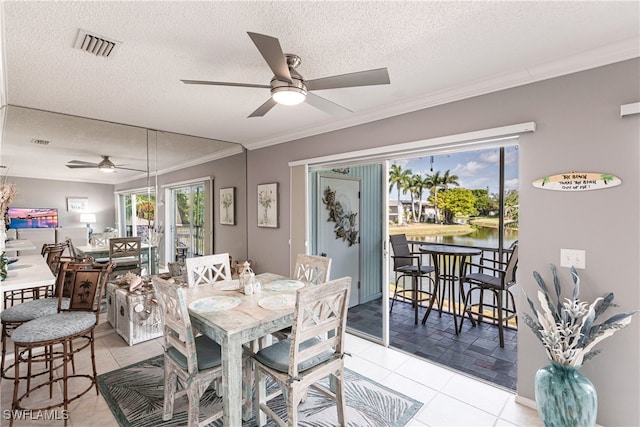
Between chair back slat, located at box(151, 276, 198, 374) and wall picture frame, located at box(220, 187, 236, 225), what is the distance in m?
2.64

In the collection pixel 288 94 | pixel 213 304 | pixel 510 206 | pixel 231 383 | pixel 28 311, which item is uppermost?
pixel 288 94

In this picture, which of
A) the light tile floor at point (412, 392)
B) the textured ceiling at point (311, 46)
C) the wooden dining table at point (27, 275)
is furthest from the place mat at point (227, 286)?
the textured ceiling at point (311, 46)

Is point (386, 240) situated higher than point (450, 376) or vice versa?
point (386, 240)

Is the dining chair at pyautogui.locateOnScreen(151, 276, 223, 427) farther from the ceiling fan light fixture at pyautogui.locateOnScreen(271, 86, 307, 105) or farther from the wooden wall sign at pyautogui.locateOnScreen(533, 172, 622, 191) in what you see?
the wooden wall sign at pyautogui.locateOnScreen(533, 172, 622, 191)

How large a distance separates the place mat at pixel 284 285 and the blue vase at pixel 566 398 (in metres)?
1.83

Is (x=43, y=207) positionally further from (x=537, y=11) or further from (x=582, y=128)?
(x=582, y=128)

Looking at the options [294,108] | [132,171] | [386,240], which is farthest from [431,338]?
[132,171]

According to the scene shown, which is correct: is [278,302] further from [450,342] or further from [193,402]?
[450,342]

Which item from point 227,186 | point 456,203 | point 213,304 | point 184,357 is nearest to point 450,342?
point 456,203

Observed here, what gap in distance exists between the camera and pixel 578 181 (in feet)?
6.50

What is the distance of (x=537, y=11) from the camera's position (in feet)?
5.08

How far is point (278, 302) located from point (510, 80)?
2.43 metres

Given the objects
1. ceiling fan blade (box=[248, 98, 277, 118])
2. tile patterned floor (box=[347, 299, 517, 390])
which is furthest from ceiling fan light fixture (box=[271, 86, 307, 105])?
tile patterned floor (box=[347, 299, 517, 390])

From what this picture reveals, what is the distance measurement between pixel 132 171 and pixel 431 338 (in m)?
4.25
